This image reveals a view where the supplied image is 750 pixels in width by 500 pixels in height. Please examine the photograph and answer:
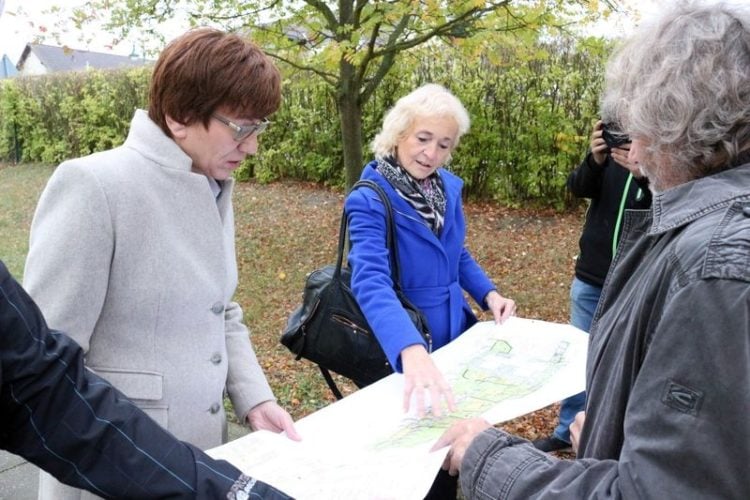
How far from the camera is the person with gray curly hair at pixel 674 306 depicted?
1.02 metres

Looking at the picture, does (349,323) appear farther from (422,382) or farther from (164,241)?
(164,241)

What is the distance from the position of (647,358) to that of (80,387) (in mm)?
1014

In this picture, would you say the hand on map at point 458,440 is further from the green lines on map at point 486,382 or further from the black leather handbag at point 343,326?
the black leather handbag at point 343,326

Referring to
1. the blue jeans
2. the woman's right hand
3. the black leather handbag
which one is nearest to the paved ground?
the black leather handbag

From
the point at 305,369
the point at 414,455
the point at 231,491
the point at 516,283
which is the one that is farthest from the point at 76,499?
the point at 516,283

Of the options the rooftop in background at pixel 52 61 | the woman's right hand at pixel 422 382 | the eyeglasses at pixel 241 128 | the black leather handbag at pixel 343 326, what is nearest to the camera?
the eyeglasses at pixel 241 128

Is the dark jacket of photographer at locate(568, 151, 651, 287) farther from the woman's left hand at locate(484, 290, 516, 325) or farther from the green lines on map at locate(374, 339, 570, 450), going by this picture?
the green lines on map at locate(374, 339, 570, 450)

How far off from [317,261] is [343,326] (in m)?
5.66

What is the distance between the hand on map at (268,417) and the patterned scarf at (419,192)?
2.97ft

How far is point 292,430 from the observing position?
1935 millimetres

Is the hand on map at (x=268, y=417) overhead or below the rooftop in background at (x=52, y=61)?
overhead

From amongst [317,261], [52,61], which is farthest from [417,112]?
[52,61]

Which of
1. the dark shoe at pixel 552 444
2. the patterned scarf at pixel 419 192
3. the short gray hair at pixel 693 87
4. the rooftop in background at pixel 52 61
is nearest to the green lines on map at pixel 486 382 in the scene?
the patterned scarf at pixel 419 192

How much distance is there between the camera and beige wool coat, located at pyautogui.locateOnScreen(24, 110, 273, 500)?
5.39 feet
